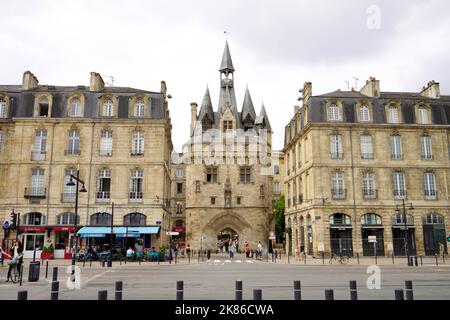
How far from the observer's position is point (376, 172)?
109 ft

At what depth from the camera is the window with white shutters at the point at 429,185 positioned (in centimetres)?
3338

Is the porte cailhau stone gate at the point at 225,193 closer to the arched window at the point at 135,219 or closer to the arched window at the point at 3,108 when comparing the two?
the arched window at the point at 135,219

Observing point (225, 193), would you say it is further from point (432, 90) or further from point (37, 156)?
point (432, 90)

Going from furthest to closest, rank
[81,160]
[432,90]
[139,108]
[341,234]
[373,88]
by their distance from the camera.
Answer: [432,90] → [373,88] → [139,108] → [341,234] → [81,160]

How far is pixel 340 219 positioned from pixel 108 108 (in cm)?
1931

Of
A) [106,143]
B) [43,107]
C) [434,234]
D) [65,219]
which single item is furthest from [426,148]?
[43,107]

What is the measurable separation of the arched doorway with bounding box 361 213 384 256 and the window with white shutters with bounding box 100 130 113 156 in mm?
19539

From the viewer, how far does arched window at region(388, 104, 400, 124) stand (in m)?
34.1

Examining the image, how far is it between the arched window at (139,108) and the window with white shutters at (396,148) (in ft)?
63.3

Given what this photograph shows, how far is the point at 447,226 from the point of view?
3300cm

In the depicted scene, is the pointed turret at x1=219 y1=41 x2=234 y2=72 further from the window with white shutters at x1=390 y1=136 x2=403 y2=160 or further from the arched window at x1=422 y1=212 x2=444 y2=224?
the arched window at x1=422 y1=212 x2=444 y2=224

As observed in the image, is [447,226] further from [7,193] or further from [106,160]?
[7,193]

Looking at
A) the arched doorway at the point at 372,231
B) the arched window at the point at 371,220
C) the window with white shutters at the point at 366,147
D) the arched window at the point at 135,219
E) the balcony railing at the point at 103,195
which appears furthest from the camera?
the window with white shutters at the point at 366,147

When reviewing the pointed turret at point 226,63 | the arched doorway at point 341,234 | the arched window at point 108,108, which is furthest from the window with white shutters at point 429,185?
the pointed turret at point 226,63
